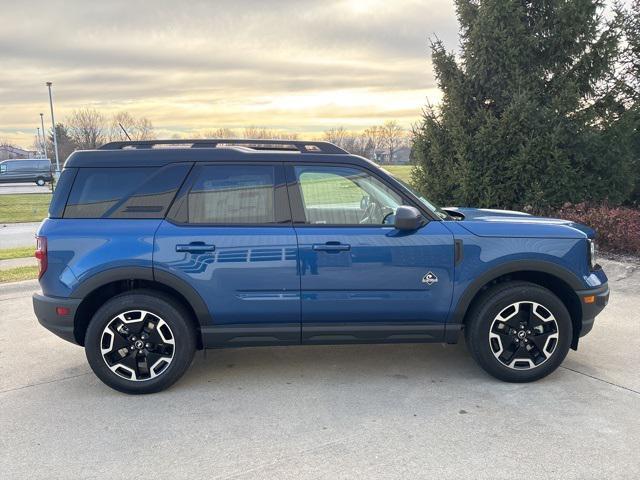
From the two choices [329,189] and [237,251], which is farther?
[329,189]

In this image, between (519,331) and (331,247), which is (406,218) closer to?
(331,247)

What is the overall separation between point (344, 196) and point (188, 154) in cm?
122

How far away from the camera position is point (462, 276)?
383 centimetres

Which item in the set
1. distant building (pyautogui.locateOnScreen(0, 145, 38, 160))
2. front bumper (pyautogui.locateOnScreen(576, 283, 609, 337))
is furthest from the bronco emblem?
distant building (pyautogui.locateOnScreen(0, 145, 38, 160))

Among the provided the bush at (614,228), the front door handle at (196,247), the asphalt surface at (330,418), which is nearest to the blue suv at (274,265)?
the front door handle at (196,247)

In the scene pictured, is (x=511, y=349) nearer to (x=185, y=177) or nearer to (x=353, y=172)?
(x=353, y=172)

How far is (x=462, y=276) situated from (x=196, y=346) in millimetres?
2107

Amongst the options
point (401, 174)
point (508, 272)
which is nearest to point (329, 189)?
point (508, 272)

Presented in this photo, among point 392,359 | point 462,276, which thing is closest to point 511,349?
point 462,276

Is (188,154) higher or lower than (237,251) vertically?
higher

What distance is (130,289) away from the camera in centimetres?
394

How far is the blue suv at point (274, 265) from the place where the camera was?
3.74 meters

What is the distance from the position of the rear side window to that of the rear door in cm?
12

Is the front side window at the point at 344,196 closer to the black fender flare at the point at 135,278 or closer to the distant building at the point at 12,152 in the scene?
the black fender flare at the point at 135,278
